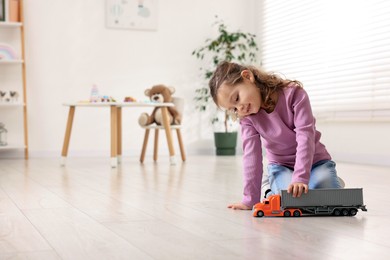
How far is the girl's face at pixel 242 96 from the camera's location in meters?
1.89

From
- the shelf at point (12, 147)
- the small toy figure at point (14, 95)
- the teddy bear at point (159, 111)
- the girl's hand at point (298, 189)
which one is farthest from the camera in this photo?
the small toy figure at point (14, 95)

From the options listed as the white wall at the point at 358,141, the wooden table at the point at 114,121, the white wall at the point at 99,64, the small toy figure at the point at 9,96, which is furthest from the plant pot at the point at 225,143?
the small toy figure at the point at 9,96

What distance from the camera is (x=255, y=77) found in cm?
194

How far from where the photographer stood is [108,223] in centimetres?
175

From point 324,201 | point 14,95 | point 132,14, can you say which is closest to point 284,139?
point 324,201

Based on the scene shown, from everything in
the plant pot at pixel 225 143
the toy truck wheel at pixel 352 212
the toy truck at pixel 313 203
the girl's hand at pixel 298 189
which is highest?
the girl's hand at pixel 298 189

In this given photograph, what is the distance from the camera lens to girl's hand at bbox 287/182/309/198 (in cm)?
183

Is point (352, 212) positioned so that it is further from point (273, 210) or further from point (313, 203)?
point (273, 210)

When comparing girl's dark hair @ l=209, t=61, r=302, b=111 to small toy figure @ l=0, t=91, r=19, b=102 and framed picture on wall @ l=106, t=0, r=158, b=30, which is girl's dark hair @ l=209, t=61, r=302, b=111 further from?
framed picture on wall @ l=106, t=0, r=158, b=30

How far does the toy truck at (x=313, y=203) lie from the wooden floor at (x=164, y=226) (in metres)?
0.04

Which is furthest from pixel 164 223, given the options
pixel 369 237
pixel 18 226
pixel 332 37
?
pixel 332 37

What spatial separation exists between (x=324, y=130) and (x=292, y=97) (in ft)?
10.8

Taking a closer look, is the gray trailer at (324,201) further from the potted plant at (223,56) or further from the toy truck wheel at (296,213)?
the potted plant at (223,56)

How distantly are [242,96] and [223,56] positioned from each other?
4.22m
